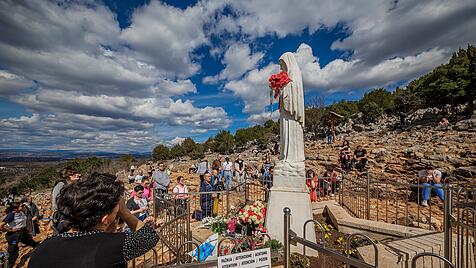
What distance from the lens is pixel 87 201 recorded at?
1686 millimetres

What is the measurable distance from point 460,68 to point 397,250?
115ft

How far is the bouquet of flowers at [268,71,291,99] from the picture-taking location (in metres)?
5.29

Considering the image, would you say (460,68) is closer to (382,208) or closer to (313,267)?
(382,208)

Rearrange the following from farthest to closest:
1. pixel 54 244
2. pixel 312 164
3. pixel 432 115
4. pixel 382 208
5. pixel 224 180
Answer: pixel 432 115 < pixel 312 164 < pixel 224 180 < pixel 382 208 < pixel 54 244

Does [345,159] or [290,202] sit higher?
[345,159]

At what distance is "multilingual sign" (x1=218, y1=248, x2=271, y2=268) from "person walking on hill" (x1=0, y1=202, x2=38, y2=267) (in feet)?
21.7

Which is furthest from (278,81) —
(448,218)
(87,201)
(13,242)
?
(13,242)

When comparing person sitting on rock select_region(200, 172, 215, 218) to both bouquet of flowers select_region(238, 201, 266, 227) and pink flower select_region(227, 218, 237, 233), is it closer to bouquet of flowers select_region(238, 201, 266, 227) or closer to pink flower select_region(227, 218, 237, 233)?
pink flower select_region(227, 218, 237, 233)

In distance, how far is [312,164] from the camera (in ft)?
53.3

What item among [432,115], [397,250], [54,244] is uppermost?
[432,115]

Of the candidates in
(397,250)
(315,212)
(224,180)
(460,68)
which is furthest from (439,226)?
(460,68)

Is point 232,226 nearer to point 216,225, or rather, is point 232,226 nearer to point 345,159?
point 216,225

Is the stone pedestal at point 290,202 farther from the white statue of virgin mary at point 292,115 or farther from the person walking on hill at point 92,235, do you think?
→ the person walking on hill at point 92,235

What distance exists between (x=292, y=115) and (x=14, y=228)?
7.12m
